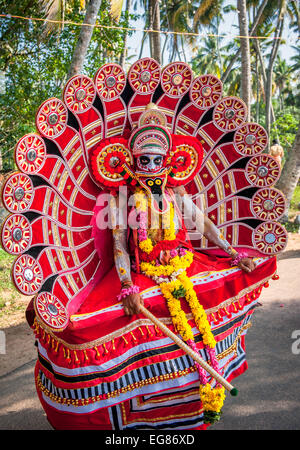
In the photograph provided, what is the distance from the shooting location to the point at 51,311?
2.43m

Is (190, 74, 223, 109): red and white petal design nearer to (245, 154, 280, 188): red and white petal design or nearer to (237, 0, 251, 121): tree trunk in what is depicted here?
(245, 154, 280, 188): red and white petal design

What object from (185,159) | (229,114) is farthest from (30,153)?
(229,114)

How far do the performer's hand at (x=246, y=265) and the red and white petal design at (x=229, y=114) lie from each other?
1.16m

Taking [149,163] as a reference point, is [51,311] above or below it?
below

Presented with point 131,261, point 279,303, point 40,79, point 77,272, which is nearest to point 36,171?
point 77,272

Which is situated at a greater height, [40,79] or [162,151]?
[40,79]

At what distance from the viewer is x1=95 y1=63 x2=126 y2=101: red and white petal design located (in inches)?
111

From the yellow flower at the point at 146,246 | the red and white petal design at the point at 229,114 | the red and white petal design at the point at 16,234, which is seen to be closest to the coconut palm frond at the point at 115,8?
the red and white petal design at the point at 229,114

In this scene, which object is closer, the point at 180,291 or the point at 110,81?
the point at 180,291

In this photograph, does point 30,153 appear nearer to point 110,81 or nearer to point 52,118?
point 52,118

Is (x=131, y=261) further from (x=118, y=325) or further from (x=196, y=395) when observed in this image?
(x=196, y=395)

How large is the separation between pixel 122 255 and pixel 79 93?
124 centimetres
